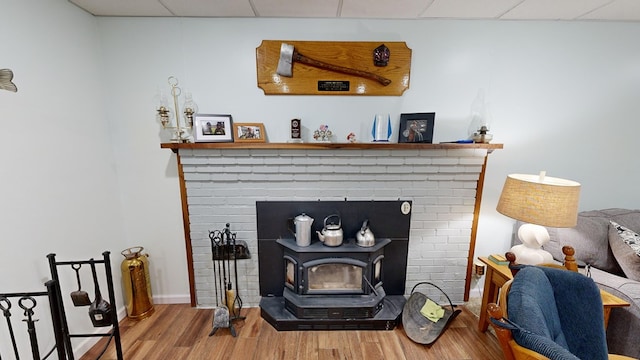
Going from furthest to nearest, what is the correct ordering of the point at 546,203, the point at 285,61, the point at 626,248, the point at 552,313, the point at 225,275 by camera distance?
the point at 225,275
the point at 285,61
the point at 626,248
the point at 546,203
the point at 552,313

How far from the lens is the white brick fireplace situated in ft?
6.44

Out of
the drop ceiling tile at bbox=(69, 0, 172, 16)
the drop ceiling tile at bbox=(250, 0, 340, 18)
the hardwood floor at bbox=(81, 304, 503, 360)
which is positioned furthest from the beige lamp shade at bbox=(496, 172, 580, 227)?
the drop ceiling tile at bbox=(69, 0, 172, 16)

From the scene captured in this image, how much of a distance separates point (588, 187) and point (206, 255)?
3.24m

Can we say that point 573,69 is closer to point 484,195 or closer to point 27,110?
point 484,195

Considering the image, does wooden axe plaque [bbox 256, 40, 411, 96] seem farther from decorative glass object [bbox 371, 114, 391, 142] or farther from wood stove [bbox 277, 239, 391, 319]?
wood stove [bbox 277, 239, 391, 319]

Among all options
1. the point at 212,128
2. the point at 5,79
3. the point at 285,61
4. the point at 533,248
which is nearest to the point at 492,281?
the point at 533,248

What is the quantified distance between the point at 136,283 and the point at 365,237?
1.82m

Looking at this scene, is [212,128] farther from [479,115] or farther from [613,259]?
[613,259]

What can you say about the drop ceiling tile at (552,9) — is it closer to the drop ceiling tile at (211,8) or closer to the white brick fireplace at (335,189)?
the white brick fireplace at (335,189)

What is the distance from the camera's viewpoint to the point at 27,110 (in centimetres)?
140

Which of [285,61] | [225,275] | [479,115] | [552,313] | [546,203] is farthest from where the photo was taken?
[225,275]

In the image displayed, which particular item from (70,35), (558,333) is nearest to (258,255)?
(558,333)

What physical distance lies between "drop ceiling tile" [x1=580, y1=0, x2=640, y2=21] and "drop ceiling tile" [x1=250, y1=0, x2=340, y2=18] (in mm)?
1811

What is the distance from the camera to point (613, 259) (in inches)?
70.4
